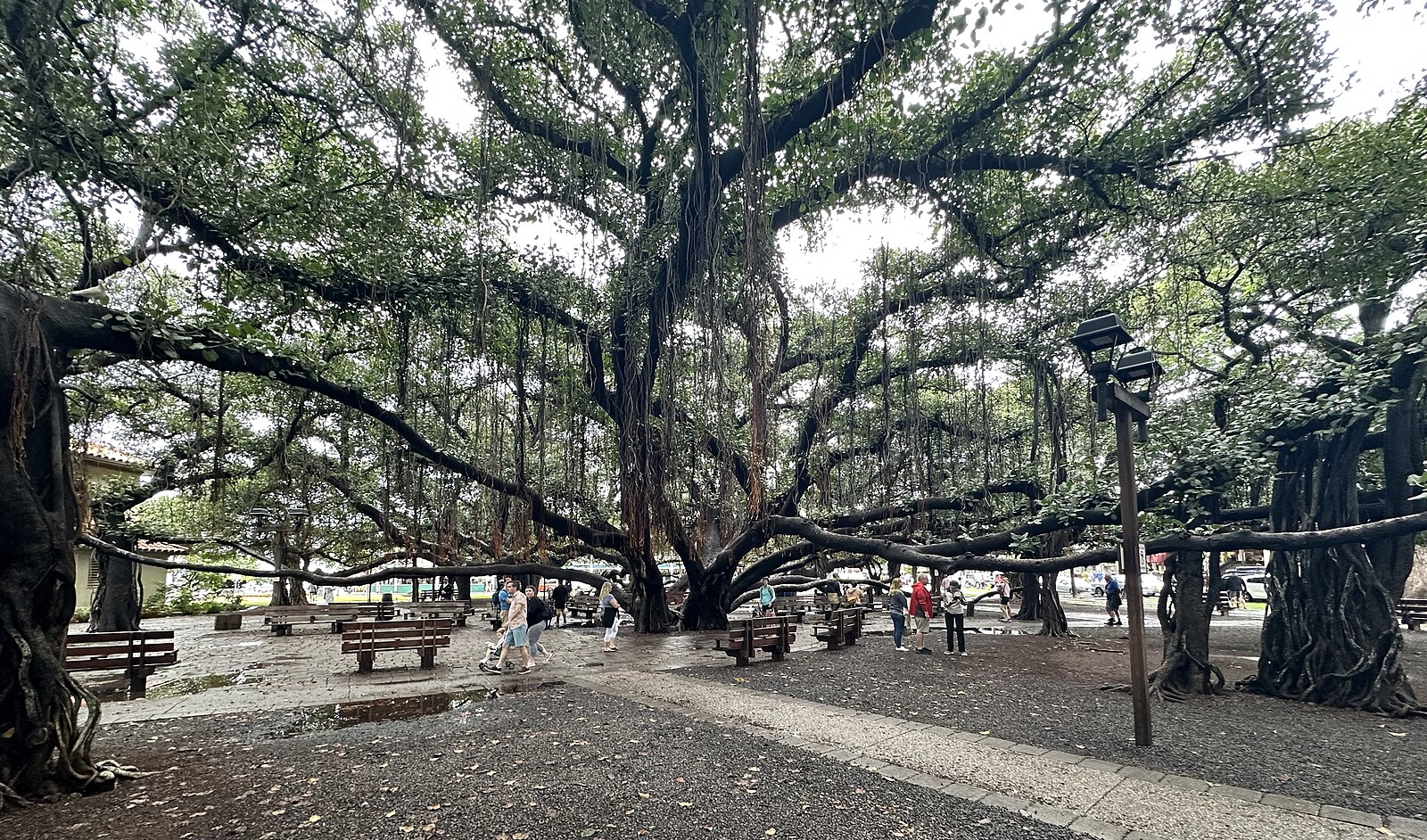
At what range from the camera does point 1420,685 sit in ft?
24.2

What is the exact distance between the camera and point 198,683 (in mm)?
8109

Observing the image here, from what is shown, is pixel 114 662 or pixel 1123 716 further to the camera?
pixel 114 662

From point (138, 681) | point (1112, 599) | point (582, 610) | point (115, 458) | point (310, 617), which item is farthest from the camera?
point (115, 458)

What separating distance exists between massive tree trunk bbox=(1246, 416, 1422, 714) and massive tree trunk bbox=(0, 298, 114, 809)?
11.0 metres

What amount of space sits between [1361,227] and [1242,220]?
1435 millimetres

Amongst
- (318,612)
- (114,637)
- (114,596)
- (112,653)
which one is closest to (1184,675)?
(114,637)

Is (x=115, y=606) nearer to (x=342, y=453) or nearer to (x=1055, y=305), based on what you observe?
(x=342, y=453)

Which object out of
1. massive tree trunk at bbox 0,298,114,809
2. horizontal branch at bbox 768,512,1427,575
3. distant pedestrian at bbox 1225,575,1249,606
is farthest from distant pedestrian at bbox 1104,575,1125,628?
massive tree trunk at bbox 0,298,114,809

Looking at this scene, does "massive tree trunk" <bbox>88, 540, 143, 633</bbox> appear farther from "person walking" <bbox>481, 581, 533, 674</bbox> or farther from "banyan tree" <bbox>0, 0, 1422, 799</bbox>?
"person walking" <bbox>481, 581, 533, 674</bbox>

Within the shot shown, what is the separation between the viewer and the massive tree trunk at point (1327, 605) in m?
6.37

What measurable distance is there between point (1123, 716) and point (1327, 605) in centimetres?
317

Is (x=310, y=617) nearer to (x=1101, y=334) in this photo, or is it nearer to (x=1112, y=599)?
(x=1101, y=334)

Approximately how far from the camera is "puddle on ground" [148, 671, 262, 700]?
7.48m

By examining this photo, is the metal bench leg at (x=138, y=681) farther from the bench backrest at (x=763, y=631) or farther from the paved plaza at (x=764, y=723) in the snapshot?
the bench backrest at (x=763, y=631)
